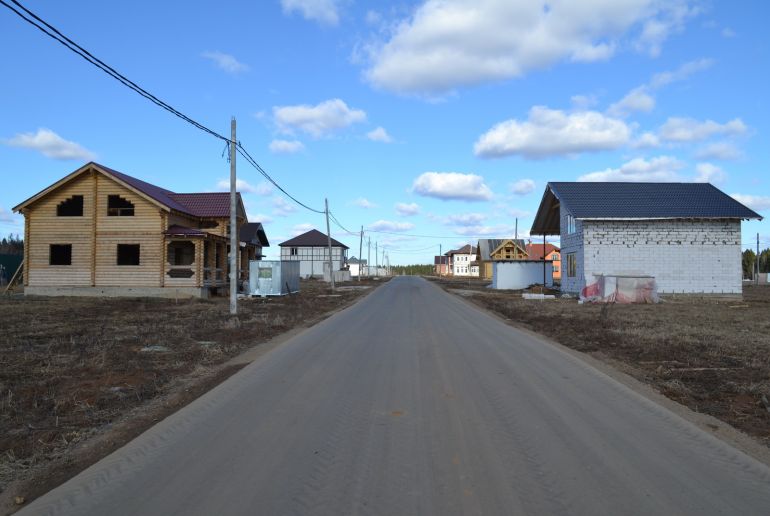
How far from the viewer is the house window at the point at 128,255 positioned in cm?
3197

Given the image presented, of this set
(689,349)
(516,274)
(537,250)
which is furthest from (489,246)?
(689,349)

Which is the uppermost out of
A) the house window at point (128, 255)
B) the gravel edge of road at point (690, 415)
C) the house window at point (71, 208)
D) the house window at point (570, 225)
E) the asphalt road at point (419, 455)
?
the house window at point (71, 208)

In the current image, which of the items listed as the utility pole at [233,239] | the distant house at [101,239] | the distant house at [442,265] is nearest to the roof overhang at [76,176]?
the distant house at [101,239]

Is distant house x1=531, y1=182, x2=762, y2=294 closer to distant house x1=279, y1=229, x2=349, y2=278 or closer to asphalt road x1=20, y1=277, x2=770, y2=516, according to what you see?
asphalt road x1=20, y1=277, x2=770, y2=516

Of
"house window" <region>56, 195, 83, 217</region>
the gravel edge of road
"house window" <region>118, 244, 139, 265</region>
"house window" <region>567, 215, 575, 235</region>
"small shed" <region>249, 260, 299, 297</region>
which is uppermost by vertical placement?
"house window" <region>56, 195, 83, 217</region>

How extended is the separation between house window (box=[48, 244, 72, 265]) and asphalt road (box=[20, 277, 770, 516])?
27.3 metres

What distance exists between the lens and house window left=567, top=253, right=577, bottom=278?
3400 cm

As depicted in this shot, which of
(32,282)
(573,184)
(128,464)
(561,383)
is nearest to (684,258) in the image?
(573,184)

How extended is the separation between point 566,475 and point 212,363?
7499mm

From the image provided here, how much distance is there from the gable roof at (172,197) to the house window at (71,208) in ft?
3.48

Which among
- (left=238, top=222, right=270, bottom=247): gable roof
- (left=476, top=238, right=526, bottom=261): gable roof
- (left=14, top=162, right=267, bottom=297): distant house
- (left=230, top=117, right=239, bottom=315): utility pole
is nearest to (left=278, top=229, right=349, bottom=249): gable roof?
(left=476, top=238, right=526, bottom=261): gable roof

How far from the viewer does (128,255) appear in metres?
32.3

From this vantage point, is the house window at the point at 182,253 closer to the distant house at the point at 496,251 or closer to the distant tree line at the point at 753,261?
the distant house at the point at 496,251

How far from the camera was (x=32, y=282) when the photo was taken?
30.6 metres
